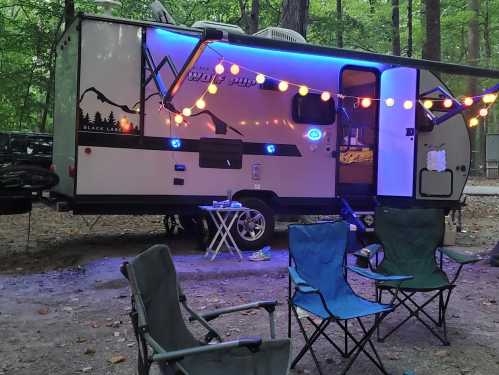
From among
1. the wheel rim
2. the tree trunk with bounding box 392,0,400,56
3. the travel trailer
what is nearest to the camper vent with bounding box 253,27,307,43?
the travel trailer

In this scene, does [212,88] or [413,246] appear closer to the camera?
[413,246]

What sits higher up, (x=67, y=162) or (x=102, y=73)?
(x=102, y=73)

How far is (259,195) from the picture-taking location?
7316mm

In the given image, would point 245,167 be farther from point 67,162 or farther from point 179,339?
point 179,339

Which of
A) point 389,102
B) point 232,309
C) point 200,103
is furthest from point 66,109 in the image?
point 232,309

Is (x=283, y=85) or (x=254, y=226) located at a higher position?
(x=283, y=85)

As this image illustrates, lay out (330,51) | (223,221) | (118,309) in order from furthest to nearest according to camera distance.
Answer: (223,221) → (330,51) → (118,309)

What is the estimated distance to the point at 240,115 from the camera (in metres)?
7.12

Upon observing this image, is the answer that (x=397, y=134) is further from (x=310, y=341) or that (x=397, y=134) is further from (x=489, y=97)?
(x=310, y=341)

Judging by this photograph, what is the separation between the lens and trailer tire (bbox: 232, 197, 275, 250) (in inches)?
278

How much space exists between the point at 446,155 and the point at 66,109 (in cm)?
577

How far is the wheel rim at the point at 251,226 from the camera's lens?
23.2ft

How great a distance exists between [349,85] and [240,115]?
236 centimetres

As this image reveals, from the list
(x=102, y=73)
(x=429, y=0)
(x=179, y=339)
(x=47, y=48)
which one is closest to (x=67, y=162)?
(x=102, y=73)
